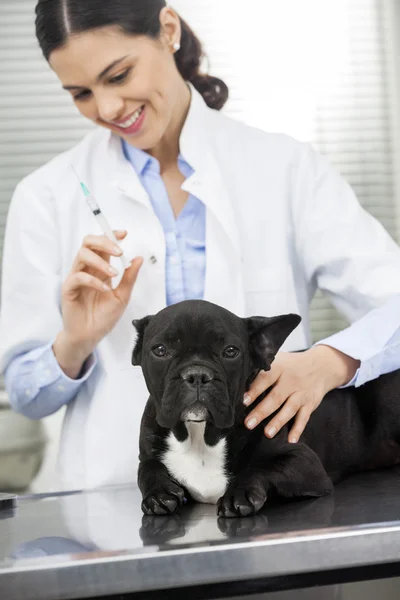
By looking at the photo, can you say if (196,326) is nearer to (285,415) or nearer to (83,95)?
(285,415)

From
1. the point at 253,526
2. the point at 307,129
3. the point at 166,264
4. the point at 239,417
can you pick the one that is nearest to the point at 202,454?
the point at 239,417

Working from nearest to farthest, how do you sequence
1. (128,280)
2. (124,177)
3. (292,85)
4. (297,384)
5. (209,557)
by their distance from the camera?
(209,557), (297,384), (128,280), (124,177), (292,85)

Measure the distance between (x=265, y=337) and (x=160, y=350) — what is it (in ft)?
0.43

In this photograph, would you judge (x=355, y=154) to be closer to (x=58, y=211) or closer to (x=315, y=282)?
(x=315, y=282)

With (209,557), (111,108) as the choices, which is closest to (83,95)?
(111,108)

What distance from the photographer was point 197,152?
4.94 feet

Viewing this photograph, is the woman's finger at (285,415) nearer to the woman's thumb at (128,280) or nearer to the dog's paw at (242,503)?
the dog's paw at (242,503)

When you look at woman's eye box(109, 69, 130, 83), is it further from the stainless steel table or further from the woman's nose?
the stainless steel table

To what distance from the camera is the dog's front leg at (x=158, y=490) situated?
0.88 meters

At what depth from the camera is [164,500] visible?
0.88 m

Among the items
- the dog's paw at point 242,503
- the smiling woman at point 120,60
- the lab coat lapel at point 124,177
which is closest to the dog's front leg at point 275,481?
the dog's paw at point 242,503

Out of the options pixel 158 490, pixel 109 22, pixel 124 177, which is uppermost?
pixel 109 22

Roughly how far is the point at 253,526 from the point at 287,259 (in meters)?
0.78

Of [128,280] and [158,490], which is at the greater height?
[128,280]
